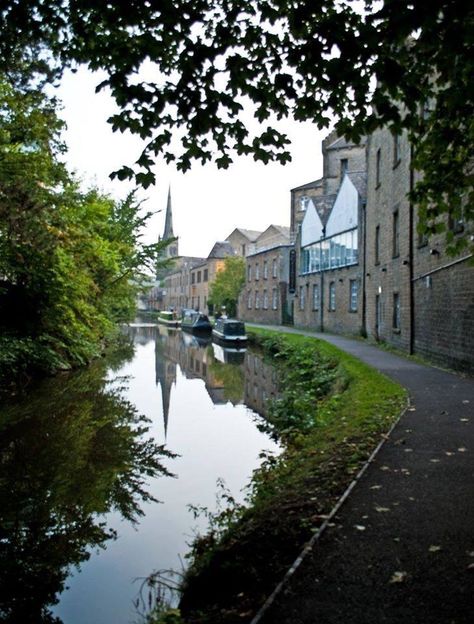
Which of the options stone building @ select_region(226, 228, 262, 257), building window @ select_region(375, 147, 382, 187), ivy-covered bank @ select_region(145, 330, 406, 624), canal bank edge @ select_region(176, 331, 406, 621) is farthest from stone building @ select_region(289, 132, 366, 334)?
stone building @ select_region(226, 228, 262, 257)

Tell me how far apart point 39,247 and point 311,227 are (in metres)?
24.3

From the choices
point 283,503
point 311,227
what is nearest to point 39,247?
point 283,503

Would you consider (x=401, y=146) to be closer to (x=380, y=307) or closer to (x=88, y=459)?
(x=380, y=307)

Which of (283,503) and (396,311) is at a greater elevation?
(396,311)

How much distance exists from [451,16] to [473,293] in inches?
367

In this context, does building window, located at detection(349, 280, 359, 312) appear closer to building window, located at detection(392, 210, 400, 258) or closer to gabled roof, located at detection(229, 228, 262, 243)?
building window, located at detection(392, 210, 400, 258)

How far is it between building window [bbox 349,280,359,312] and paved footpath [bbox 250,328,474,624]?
64.8 feet

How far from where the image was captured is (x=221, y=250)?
237 ft

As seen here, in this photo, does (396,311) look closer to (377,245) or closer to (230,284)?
(377,245)

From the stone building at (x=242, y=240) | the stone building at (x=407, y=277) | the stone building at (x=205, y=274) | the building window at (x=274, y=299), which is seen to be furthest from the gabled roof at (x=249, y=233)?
the stone building at (x=407, y=277)

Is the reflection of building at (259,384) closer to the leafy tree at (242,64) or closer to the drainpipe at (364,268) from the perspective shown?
the drainpipe at (364,268)

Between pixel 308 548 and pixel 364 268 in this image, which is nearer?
pixel 308 548

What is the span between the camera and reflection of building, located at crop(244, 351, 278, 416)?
1385 centimetres

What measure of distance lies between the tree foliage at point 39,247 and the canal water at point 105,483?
51.7 inches
